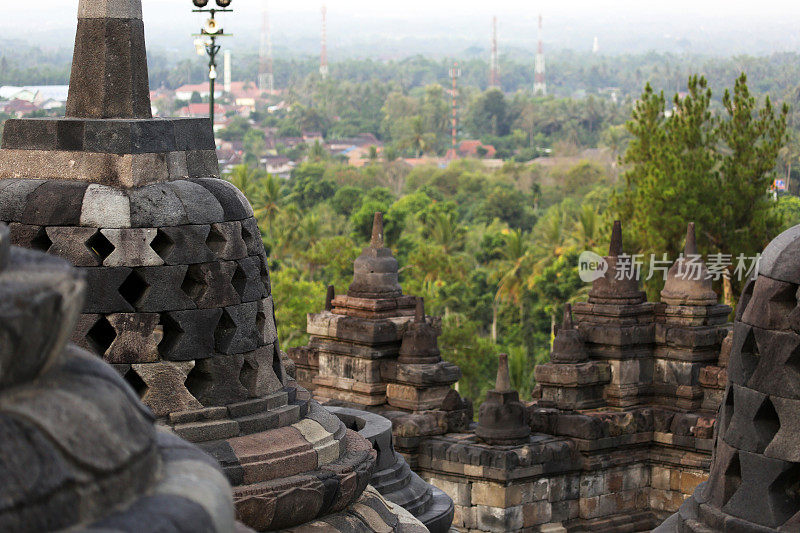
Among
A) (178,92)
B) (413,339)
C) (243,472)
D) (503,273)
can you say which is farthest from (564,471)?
(178,92)

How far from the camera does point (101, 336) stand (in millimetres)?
7688

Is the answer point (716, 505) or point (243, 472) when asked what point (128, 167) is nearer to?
point (243, 472)

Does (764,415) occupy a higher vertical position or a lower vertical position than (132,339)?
lower

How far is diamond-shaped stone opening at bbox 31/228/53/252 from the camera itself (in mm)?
7654

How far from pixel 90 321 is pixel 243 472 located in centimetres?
124

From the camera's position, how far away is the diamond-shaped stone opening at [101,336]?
761 centimetres

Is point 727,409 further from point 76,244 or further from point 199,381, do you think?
point 76,244

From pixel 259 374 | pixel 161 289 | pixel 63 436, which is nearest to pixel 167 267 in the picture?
pixel 161 289

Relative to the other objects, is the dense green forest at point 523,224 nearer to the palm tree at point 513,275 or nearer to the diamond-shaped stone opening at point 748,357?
the palm tree at point 513,275

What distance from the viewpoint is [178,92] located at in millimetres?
197625

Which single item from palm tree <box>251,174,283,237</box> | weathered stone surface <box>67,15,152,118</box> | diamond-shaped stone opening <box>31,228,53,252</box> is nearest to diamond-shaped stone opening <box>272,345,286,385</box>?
diamond-shaped stone opening <box>31,228,53,252</box>

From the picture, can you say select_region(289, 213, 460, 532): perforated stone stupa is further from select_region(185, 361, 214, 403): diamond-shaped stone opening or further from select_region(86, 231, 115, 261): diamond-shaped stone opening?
select_region(86, 231, 115, 261): diamond-shaped stone opening

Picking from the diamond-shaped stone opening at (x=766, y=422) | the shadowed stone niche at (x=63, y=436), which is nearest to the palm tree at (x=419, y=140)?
the diamond-shaped stone opening at (x=766, y=422)

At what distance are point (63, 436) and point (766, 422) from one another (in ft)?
14.9
